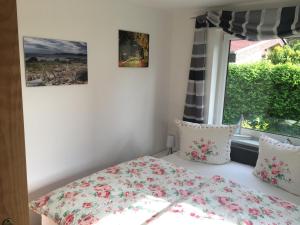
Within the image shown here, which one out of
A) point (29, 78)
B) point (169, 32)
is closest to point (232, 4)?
point (169, 32)

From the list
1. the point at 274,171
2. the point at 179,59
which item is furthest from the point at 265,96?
the point at 179,59

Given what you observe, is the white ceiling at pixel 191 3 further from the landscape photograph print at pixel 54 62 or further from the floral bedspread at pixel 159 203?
the floral bedspread at pixel 159 203

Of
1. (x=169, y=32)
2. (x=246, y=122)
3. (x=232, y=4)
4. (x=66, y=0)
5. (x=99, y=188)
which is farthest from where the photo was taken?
(x=169, y=32)

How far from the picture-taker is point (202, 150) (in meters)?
2.52

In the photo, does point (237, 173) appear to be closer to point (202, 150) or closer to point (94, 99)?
point (202, 150)

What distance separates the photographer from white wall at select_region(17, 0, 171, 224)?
198 cm

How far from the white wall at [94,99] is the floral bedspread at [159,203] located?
0.40m

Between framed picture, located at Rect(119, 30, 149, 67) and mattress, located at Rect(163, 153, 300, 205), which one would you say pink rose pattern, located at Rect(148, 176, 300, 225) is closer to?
mattress, located at Rect(163, 153, 300, 205)

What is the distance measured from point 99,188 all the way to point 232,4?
6.88 feet

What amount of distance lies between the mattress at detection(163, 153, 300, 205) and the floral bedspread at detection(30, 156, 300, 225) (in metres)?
0.22

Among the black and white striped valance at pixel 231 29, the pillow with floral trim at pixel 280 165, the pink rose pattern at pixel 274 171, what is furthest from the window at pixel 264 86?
the pink rose pattern at pixel 274 171

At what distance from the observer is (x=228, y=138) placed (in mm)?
2514

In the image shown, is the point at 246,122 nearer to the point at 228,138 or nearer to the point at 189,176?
the point at 228,138

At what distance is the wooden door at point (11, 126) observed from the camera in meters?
0.57
